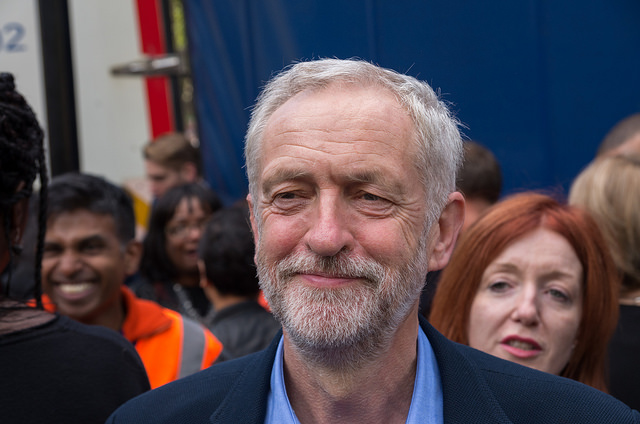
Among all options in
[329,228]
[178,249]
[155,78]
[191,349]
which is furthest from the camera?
[155,78]

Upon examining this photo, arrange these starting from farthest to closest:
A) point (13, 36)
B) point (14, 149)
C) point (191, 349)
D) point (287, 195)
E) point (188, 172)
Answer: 1. point (188, 172)
2. point (13, 36)
3. point (191, 349)
4. point (14, 149)
5. point (287, 195)

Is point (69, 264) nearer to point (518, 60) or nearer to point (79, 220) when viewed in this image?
point (79, 220)

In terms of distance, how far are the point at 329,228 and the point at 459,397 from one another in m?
0.49

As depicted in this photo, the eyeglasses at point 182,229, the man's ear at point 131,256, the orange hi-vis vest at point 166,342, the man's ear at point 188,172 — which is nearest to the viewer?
the orange hi-vis vest at point 166,342

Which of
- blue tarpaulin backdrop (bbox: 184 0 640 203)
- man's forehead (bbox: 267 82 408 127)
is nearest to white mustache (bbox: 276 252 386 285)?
man's forehead (bbox: 267 82 408 127)

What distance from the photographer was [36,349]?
197cm

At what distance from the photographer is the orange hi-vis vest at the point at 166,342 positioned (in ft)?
10.4

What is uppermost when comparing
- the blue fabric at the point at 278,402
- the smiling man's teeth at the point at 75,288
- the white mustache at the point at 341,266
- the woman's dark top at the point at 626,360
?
the white mustache at the point at 341,266

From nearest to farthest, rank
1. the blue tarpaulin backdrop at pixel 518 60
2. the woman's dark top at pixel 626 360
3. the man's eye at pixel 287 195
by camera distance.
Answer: the man's eye at pixel 287 195 → the woman's dark top at pixel 626 360 → the blue tarpaulin backdrop at pixel 518 60

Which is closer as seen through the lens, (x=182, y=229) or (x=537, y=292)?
(x=537, y=292)

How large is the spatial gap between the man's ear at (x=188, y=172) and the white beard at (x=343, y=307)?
193 inches

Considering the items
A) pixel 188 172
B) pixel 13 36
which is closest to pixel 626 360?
pixel 188 172

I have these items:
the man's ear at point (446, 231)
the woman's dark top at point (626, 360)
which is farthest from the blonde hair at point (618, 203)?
the man's ear at point (446, 231)

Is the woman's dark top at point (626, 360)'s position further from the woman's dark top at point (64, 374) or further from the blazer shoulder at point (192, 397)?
the woman's dark top at point (64, 374)
